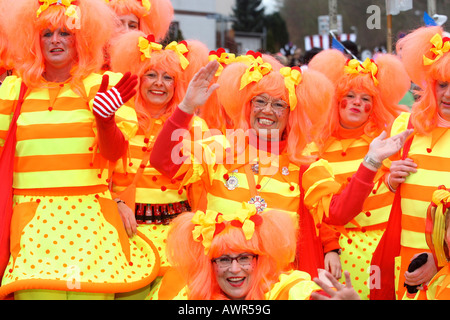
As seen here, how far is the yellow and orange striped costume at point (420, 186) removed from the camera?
371cm

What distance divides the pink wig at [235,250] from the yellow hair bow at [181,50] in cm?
143

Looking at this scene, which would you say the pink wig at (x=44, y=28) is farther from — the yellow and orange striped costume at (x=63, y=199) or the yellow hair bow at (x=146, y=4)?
the yellow hair bow at (x=146, y=4)

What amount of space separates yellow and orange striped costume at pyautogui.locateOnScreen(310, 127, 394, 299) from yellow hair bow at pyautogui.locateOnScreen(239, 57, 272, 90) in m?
0.62

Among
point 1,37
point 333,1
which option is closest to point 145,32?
point 1,37

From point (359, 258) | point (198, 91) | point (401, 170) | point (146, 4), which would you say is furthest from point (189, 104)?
point (146, 4)

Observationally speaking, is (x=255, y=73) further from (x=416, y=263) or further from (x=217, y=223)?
(x=416, y=263)

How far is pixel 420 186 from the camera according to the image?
3.73m

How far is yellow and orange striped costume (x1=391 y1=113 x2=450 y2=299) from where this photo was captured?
3709 millimetres

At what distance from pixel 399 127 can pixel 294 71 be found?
672 millimetres

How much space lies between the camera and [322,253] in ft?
13.2

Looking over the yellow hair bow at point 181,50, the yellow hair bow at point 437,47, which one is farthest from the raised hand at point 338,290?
the yellow hair bow at point 181,50

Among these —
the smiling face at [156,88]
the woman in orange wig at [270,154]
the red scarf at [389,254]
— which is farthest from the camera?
the smiling face at [156,88]

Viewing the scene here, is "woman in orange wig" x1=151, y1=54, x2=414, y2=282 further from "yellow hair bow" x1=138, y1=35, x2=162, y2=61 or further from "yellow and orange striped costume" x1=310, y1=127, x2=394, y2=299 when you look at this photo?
"yellow hair bow" x1=138, y1=35, x2=162, y2=61

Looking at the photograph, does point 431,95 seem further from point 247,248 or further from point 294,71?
point 247,248
